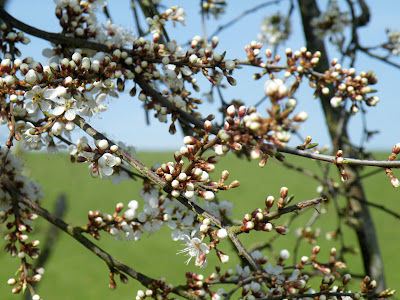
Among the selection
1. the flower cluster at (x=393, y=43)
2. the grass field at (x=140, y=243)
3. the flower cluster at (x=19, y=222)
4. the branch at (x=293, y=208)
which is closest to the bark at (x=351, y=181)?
the flower cluster at (x=393, y=43)

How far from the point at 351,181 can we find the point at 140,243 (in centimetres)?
1287

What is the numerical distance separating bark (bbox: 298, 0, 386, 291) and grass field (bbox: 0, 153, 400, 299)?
8.91ft

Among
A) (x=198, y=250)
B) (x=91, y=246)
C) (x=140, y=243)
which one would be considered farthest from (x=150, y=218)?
(x=140, y=243)

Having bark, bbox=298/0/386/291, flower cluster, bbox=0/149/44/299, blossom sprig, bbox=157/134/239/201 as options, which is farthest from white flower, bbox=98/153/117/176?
bark, bbox=298/0/386/291

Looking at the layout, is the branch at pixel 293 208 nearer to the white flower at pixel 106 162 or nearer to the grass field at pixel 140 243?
the white flower at pixel 106 162

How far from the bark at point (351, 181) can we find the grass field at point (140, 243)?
8.91 ft

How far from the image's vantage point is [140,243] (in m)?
15.7

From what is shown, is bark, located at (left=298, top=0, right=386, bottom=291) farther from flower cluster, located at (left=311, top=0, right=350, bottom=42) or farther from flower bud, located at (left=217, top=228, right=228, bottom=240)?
flower bud, located at (left=217, top=228, right=228, bottom=240)

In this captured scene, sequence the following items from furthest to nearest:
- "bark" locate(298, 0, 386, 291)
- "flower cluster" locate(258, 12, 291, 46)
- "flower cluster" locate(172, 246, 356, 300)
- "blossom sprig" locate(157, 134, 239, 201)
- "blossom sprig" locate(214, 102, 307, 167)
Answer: "flower cluster" locate(258, 12, 291, 46), "bark" locate(298, 0, 386, 291), "flower cluster" locate(172, 246, 356, 300), "blossom sprig" locate(157, 134, 239, 201), "blossom sprig" locate(214, 102, 307, 167)

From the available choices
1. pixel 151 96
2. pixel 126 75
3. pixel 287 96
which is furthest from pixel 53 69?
pixel 287 96

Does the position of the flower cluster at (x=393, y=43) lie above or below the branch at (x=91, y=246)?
above

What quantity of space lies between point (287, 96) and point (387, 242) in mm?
15344

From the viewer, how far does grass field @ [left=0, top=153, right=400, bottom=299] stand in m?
11.7

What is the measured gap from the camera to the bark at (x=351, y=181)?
3434 millimetres
